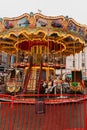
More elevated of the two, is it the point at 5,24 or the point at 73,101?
the point at 5,24

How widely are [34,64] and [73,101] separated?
4.87 metres

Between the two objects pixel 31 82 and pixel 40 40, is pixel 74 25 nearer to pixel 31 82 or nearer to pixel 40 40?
pixel 40 40

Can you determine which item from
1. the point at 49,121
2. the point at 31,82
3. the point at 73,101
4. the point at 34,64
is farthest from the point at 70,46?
the point at 49,121

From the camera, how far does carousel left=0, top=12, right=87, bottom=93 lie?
11.9m

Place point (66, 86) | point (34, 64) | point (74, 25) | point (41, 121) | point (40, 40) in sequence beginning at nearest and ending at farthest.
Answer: point (41, 121), point (74, 25), point (40, 40), point (34, 64), point (66, 86)

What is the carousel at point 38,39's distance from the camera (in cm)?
1186

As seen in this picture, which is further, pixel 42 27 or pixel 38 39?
pixel 38 39

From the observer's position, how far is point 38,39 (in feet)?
48.9

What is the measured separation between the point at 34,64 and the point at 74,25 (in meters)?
5.05

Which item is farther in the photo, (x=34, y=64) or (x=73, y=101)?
(x=34, y=64)

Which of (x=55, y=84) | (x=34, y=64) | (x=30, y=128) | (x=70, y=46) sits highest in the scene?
(x=70, y=46)

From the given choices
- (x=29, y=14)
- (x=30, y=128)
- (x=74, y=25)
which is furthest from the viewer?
(x=74, y=25)

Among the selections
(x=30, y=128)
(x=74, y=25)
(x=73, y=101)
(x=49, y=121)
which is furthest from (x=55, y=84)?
(x=30, y=128)

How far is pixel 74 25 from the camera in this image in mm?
12641
